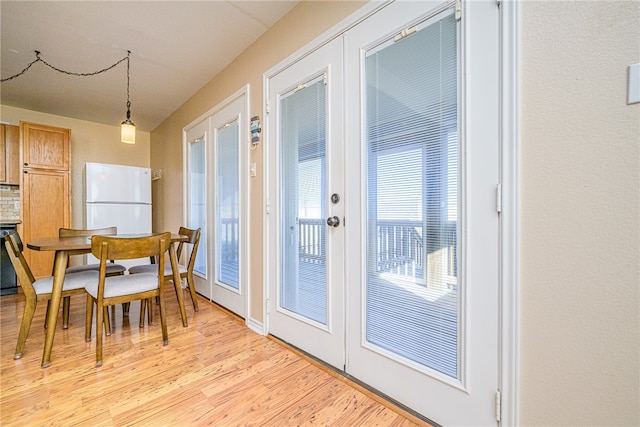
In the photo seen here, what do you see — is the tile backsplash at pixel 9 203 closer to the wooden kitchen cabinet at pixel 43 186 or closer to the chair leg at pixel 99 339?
the wooden kitchen cabinet at pixel 43 186

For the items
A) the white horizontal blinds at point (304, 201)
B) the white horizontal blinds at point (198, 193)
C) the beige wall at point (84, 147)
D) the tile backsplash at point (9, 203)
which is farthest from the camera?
the beige wall at point (84, 147)

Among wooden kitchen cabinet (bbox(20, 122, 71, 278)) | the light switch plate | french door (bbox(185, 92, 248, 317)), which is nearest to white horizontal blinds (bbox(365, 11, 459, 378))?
the light switch plate

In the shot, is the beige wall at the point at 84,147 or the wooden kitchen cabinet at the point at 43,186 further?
the beige wall at the point at 84,147

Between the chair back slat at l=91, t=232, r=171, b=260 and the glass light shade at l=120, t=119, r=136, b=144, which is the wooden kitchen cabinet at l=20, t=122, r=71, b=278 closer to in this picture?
the glass light shade at l=120, t=119, r=136, b=144

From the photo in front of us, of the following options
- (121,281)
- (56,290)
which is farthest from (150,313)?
(56,290)

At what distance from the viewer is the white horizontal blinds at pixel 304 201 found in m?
1.83

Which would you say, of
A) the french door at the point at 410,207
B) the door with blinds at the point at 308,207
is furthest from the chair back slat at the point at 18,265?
the french door at the point at 410,207

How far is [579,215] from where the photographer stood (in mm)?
930

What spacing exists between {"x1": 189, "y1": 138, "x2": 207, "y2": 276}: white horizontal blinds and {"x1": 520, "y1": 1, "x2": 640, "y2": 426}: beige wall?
300 cm

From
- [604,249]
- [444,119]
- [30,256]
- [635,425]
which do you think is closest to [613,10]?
[444,119]

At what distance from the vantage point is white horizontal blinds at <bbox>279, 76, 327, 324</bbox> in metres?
1.83

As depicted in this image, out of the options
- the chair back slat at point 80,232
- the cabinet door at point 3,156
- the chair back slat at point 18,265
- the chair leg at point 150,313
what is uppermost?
the cabinet door at point 3,156

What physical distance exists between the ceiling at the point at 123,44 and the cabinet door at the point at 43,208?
3.34 feet

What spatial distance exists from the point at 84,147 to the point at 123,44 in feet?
9.29
